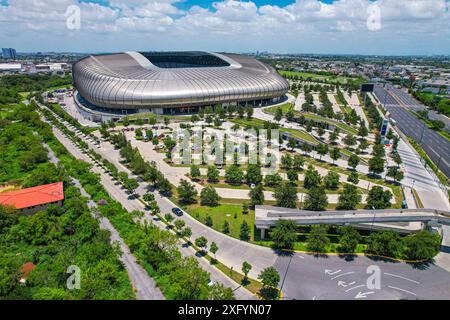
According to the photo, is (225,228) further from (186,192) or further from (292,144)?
(292,144)

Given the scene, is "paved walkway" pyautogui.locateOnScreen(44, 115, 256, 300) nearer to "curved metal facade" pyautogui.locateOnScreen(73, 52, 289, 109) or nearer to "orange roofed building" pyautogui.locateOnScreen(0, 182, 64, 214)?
"orange roofed building" pyautogui.locateOnScreen(0, 182, 64, 214)

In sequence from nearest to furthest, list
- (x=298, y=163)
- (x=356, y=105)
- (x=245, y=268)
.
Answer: (x=245, y=268), (x=298, y=163), (x=356, y=105)

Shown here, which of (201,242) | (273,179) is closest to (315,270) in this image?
(201,242)

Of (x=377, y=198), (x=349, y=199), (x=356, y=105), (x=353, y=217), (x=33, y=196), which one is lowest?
(x=353, y=217)

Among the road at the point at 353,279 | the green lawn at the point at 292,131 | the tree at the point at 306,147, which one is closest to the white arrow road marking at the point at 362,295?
the road at the point at 353,279

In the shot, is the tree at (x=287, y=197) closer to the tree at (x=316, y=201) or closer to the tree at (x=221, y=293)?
the tree at (x=316, y=201)

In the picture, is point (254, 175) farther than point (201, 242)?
Yes

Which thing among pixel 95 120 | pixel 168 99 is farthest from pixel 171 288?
pixel 95 120

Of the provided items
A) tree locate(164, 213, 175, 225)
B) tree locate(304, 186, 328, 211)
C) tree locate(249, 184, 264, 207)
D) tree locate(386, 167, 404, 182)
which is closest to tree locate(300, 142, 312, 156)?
tree locate(386, 167, 404, 182)
